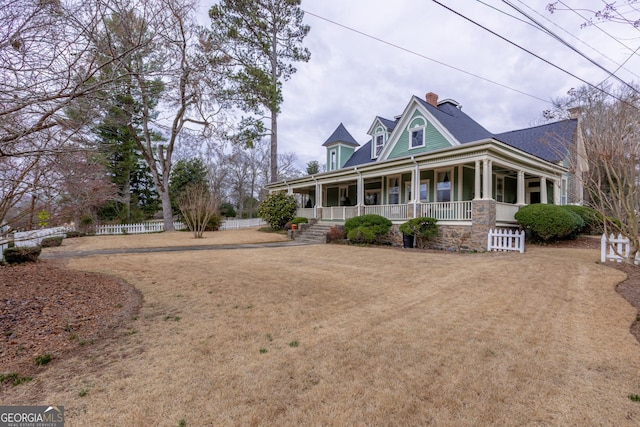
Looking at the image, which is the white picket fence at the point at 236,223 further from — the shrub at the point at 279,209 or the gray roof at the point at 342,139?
the gray roof at the point at 342,139

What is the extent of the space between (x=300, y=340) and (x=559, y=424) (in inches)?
88.9

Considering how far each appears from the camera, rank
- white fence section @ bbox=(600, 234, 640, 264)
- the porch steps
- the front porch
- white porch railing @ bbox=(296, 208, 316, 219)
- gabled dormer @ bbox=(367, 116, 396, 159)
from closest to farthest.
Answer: white fence section @ bbox=(600, 234, 640, 264)
the front porch
the porch steps
gabled dormer @ bbox=(367, 116, 396, 159)
white porch railing @ bbox=(296, 208, 316, 219)

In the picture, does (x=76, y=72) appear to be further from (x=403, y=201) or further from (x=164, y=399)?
(x=403, y=201)

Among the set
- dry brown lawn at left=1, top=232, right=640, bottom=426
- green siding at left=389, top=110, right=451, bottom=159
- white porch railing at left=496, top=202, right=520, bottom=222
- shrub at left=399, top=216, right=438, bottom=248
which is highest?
green siding at left=389, top=110, right=451, bottom=159

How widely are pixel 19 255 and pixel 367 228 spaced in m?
11.2

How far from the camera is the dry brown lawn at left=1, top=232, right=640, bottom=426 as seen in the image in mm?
2111

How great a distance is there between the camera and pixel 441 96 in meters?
18.4

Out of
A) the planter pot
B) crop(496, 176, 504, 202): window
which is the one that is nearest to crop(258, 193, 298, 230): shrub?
the planter pot

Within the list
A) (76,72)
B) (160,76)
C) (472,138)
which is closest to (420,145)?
(472,138)

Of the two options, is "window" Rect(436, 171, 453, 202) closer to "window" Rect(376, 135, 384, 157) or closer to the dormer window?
the dormer window

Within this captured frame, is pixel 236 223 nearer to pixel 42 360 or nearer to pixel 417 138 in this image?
pixel 417 138

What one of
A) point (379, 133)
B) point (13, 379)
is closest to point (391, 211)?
point (379, 133)

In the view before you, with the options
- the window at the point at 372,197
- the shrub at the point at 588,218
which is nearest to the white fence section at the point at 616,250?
the shrub at the point at 588,218

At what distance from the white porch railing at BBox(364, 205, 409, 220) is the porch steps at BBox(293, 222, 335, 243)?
2531 mm
